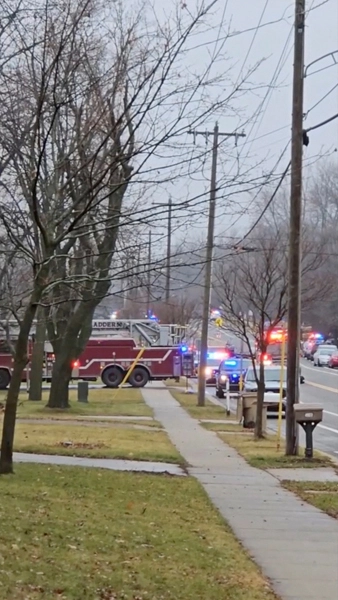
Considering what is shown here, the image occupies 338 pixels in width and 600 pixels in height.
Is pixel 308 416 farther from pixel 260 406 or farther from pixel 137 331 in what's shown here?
pixel 137 331

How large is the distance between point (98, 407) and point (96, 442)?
1208 centimetres

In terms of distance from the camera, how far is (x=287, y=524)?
10.1 meters

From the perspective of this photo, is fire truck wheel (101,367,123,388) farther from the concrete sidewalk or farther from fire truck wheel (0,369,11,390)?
the concrete sidewalk

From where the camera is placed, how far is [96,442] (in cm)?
1758

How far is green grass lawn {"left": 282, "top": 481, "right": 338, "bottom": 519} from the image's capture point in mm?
11289

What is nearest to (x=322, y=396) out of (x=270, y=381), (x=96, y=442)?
(x=270, y=381)

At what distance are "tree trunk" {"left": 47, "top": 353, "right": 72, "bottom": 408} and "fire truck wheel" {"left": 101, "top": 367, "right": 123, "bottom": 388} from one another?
1414cm

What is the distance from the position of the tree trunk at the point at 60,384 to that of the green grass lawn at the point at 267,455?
791 centimetres

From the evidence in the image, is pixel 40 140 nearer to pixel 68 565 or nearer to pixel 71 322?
pixel 68 565

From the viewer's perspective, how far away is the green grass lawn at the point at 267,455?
15953mm

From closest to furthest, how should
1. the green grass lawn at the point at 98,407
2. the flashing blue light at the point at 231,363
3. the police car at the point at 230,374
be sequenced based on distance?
the green grass lawn at the point at 98,407 → the police car at the point at 230,374 → the flashing blue light at the point at 231,363

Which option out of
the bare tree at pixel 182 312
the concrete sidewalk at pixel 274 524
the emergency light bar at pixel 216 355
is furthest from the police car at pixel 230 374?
the concrete sidewalk at pixel 274 524

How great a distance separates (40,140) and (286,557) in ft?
16.2

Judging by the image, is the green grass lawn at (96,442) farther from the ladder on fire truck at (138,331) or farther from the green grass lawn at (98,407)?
the ladder on fire truck at (138,331)
